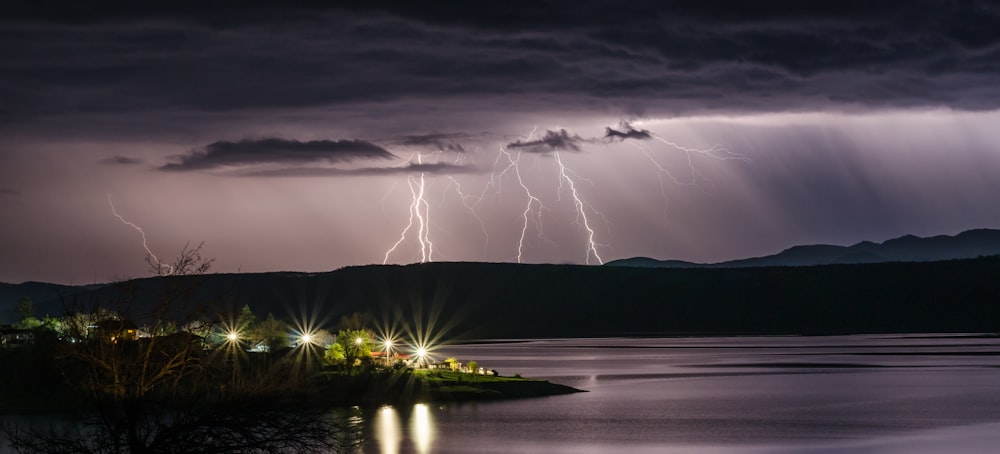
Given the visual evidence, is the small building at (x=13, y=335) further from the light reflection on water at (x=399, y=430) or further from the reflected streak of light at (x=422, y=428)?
the reflected streak of light at (x=422, y=428)

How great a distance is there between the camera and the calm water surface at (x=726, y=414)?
2486 inches

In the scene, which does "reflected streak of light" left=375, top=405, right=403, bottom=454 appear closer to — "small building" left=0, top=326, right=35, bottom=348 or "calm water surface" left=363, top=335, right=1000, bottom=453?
"calm water surface" left=363, top=335, right=1000, bottom=453

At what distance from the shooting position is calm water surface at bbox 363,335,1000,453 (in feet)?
207

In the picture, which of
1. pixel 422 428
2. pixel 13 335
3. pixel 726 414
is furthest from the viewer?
pixel 13 335

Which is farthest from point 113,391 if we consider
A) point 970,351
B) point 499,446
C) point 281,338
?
point 970,351

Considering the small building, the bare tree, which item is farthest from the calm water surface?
the small building

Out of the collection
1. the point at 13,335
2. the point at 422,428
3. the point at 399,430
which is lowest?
the point at 399,430

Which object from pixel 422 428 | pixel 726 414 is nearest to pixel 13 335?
pixel 422 428

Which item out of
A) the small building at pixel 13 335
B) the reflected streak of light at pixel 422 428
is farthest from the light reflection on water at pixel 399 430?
the small building at pixel 13 335

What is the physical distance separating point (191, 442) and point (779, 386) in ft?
315

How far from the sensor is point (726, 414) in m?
82.2

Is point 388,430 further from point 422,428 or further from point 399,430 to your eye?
point 422,428

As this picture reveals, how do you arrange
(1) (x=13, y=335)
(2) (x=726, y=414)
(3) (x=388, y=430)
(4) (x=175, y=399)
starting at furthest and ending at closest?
(1) (x=13, y=335)
(2) (x=726, y=414)
(3) (x=388, y=430)
(4) (x=175, y=399)

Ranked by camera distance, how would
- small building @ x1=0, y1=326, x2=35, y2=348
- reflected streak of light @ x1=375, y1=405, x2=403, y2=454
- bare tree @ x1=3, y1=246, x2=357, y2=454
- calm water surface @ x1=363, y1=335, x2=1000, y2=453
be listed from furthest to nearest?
small building @ x1=0, y1=326, x2=35, y2=348
calm water surface @ x1=363, y1=335, x2=1000, y2=453
reflected streak of light @ x1=375, y1=405, x2=403, y2=454
bare tree @ x1=3, y1=246, x2=357, y2=454
